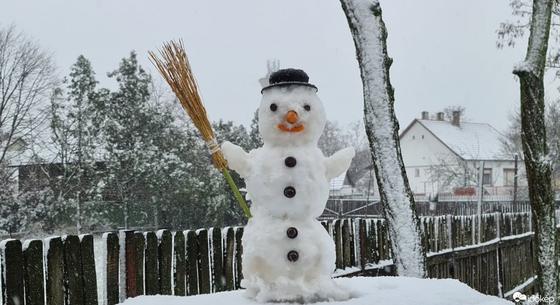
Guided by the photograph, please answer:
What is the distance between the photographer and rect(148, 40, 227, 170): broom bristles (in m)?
3.67

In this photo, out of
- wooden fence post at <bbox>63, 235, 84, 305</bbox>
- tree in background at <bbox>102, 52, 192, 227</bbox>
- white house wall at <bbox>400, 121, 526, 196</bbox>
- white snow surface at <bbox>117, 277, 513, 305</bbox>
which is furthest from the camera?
white house wall at <bbox>400, 121, 526, 196</bbox>

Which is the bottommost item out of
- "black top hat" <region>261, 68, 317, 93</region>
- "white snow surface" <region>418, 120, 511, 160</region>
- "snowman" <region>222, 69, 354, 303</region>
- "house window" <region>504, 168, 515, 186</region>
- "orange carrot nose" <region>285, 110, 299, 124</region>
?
"house window" <region>504, 168, 515, 186</region>

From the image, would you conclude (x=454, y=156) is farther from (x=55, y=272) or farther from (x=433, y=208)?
(x=55, y=272)

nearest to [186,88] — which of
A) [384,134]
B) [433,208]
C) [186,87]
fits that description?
[186,87]

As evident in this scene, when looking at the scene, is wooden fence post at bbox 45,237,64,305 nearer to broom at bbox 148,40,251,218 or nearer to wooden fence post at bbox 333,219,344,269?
broom at bbox 148,40,251,218

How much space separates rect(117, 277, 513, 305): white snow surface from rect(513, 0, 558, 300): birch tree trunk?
4.52m

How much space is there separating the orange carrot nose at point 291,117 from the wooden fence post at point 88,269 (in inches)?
72.6

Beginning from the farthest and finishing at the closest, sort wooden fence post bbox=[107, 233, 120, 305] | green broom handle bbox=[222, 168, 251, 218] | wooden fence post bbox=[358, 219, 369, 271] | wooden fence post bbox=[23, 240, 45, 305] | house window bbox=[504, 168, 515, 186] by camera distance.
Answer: house window bbox=[504, 168, 515, 186]
wooden fence post bbox=[358, 219, 369, 271]
wooden fence post bbox=[107, 233, 120, 305]
wooden fence post bbox=[23, 240, 45, 305]
green broom handle bbox=[222, 168, 251, 218]

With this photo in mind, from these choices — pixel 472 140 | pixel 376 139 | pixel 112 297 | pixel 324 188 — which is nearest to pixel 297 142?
pixel 324 188

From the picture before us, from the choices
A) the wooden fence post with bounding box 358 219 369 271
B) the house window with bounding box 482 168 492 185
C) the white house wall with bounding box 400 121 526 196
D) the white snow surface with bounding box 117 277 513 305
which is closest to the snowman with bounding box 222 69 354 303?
the white snow surface with bounding box 117 277 513 305

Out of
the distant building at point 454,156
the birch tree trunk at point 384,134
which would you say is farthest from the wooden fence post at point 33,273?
the distant building at point 454,156

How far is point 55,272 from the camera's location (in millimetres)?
3980

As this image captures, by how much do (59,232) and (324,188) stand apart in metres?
22.3

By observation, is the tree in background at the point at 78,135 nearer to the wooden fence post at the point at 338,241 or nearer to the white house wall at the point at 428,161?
the wooden fence post at the point at 338,241
